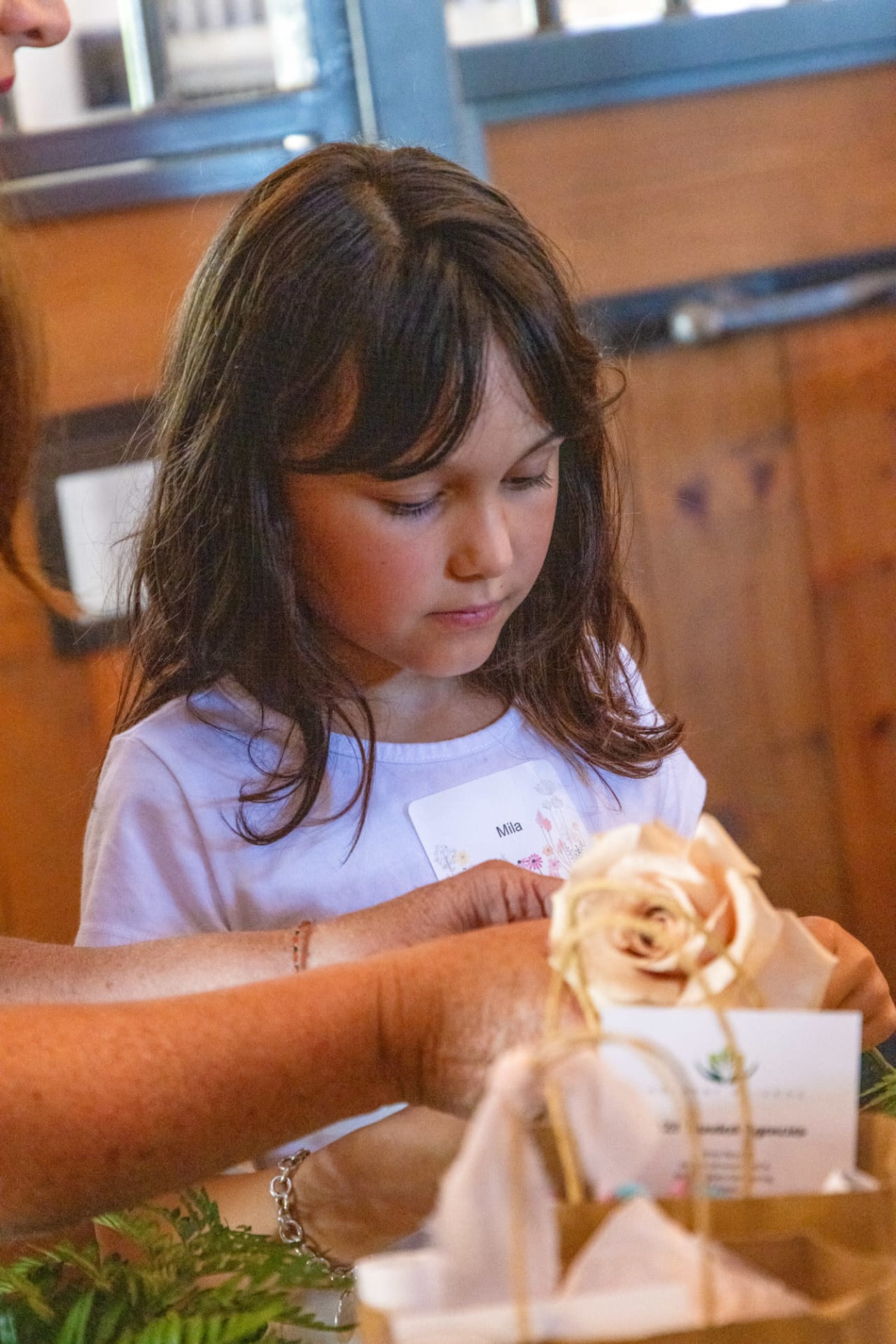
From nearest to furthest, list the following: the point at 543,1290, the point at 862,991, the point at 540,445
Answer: the point at 543,1290 < the point at 862,991 < the point at 540,445

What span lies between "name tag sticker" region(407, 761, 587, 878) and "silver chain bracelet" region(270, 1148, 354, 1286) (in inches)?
6.7

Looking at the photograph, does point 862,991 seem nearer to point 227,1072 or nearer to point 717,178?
point 227,1072

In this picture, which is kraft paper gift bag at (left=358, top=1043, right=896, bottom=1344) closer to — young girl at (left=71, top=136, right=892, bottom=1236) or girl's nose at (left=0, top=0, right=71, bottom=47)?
young girl at (left=71, top=136, right=892, bottom=1236)

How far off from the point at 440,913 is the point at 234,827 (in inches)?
7.3

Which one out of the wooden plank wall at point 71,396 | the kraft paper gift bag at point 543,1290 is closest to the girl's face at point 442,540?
the kraft paper gift bag at point 543,1290

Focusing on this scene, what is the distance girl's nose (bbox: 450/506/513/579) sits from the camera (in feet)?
2.14

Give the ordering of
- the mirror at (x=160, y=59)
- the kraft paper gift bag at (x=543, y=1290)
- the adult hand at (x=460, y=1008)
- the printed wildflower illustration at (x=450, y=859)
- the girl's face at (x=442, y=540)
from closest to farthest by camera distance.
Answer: the kraft paper gift bag at (x=543, y=1290) → the adult hand at (x=460, y=1008) → the girl's face at (x=442, y=540) → the printed wildflower illustration at (x=450, y=859) → the mirror at (x=160, y=59)

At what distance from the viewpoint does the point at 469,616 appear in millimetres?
703

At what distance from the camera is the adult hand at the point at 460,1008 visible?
0.45 meters

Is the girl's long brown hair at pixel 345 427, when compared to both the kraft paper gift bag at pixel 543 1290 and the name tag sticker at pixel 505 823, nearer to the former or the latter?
the name tag sticker at pixel 505 823

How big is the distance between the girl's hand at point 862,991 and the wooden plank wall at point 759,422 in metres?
0.86

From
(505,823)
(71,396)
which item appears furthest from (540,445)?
(71,396)

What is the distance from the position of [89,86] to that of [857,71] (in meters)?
0.78

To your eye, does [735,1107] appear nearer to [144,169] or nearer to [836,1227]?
[836,1227]
